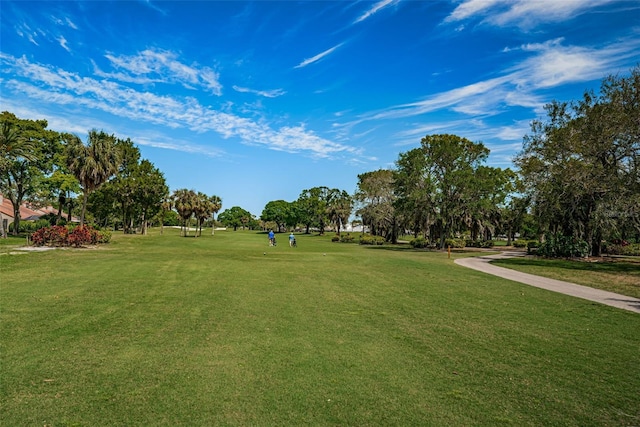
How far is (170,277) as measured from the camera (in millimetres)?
15953

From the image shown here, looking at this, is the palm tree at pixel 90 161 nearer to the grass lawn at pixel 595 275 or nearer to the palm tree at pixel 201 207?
the palm tree at pixel 201 207

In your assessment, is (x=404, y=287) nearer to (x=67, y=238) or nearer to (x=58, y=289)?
(x=58, y=289)

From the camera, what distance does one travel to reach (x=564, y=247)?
29.8 m

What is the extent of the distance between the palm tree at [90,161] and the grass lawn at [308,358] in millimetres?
24532

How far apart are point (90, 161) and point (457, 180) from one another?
34392 millimetres

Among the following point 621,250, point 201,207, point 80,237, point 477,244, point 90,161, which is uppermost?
point 90,161

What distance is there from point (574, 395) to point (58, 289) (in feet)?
45.1

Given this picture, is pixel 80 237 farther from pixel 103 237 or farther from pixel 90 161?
pixel 90 161

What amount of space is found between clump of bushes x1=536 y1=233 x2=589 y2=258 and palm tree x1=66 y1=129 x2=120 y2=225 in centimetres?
3815

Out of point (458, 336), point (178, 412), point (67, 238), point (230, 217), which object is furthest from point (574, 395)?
point (230, 217)

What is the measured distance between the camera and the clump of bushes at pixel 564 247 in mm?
29188

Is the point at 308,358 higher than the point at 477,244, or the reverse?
the point at 477,244

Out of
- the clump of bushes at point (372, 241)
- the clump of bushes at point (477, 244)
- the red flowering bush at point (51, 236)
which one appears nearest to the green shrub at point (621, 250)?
the clump of bushes at point (477, 244)

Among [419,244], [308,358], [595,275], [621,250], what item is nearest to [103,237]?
[308,358]
